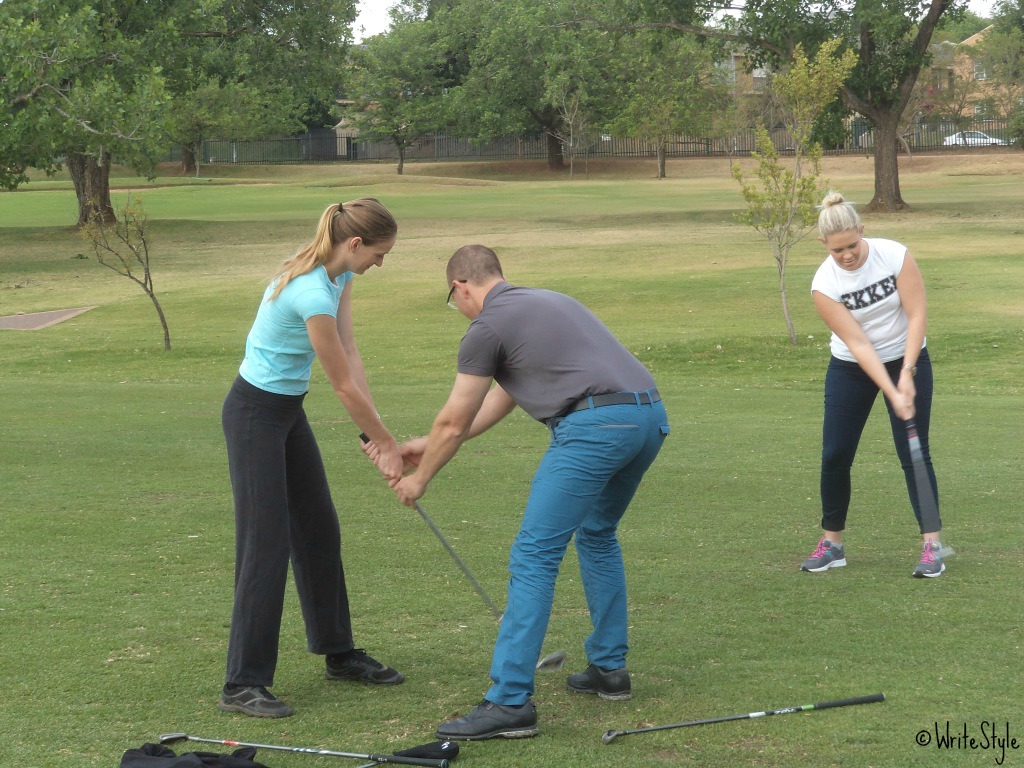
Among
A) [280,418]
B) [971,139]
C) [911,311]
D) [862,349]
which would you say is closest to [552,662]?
[280,418]

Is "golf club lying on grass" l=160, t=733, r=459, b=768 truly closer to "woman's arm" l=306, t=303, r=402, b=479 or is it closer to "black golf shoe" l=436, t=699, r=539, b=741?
"black golf shoe" l=436, t=699, r=539, b=741

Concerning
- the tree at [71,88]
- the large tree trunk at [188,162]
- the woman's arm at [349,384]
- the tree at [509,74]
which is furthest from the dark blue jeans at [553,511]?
the large tree trunk at [188,162]

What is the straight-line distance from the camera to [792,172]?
2075cm

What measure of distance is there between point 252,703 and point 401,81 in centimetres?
8261

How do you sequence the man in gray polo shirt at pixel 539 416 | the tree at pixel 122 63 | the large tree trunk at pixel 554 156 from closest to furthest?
1. the man in gray polo shirt at pixel 539 416
2. the tree at pixel 122 63
3. the large tree trunk at pixel 554 156

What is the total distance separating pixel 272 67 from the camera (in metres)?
41.9

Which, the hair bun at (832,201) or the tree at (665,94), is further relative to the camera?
the tree at (665,94)

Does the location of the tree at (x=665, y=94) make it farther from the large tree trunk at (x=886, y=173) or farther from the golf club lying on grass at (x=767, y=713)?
the golf club lying on grass at (x=767, y=713)

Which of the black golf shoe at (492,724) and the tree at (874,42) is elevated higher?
the tree at (874,42)

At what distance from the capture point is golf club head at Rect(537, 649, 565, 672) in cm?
512

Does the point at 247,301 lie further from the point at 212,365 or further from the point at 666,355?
the point at 666,355

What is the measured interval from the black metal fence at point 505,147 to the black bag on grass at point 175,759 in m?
78.4

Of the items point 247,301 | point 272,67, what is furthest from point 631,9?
point 247,301

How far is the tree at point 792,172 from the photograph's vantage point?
20.0m
